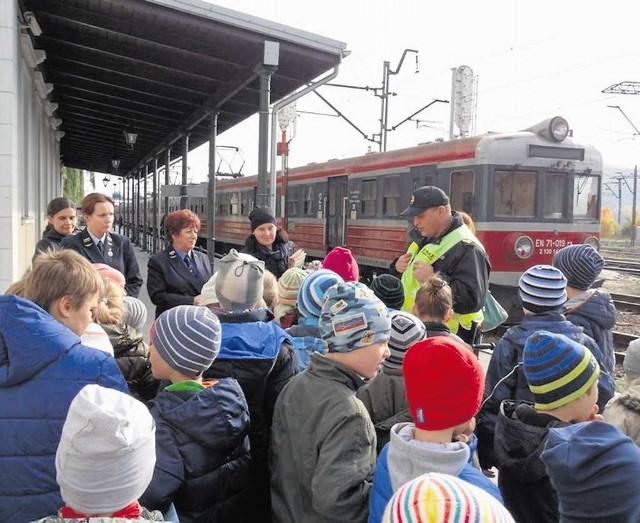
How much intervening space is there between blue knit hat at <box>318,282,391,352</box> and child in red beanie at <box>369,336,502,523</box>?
1.07 feet

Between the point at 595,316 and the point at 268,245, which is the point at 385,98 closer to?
the point at 268,245

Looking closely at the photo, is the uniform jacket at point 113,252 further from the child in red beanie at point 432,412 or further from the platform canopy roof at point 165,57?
the child in red beanie at point 432,412

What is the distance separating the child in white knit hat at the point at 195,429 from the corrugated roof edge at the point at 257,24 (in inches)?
214

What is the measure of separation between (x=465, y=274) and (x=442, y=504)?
2993 millimetres

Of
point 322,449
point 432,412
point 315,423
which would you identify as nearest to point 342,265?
point 315,423

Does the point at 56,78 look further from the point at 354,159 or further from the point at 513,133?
the point at 513,133

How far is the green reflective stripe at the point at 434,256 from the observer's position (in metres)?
4.18

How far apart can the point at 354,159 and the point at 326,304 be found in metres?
12.2

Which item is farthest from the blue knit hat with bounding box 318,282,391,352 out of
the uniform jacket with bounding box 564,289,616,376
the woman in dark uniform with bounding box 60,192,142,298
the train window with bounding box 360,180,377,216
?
the train window with bounding box 360,180,377,216

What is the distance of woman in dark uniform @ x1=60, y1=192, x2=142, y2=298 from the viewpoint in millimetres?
4912

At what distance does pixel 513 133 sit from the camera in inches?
409

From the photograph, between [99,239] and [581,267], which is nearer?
[581,267]

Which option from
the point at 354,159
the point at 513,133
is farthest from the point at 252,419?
the point at 354,159

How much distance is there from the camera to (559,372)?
7.11 feet
